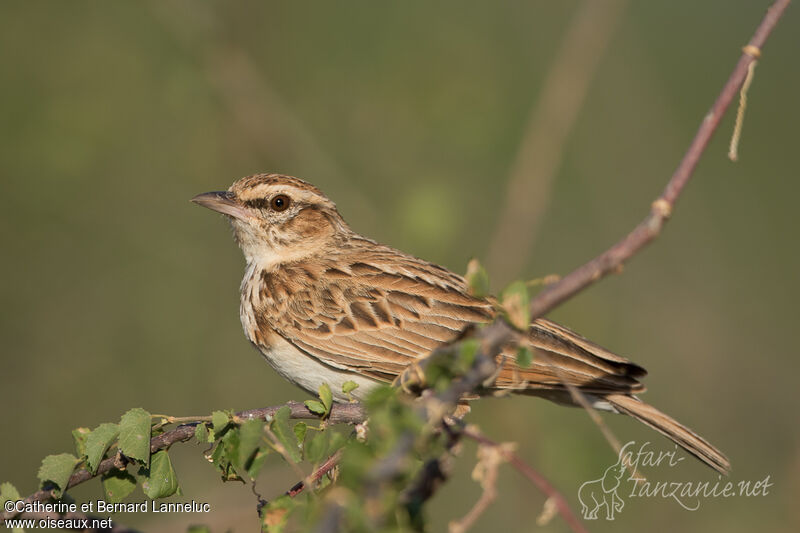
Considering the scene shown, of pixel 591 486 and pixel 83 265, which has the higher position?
pixel 83 265

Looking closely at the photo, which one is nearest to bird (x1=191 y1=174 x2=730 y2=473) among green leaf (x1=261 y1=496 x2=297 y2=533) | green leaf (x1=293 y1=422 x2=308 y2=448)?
green leaf (x1=293 y1=422 x2=308 y2=448)

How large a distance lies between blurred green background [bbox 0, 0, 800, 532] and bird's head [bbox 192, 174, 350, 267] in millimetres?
866

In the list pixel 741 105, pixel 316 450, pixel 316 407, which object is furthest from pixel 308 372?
pixel 741 105

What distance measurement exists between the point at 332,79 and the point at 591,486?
5.17m

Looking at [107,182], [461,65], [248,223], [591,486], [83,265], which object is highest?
[461,65]

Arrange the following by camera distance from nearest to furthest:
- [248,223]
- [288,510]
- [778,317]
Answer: [288,510] < [248,223] < [778,317]

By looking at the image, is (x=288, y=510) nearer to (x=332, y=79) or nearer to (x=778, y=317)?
(x=332, y=79)

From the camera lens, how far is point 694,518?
8.61 m

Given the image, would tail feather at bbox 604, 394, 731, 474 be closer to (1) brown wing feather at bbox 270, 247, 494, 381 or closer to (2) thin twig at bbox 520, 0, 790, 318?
(1) brown wing feather at bbox 270, 247, 494, 381

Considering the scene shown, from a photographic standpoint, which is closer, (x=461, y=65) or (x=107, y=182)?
(x=461, y=65)

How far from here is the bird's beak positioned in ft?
20.8

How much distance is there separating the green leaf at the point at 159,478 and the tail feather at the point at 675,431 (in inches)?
111

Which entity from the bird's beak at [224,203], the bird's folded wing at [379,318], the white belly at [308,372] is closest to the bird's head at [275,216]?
the bird's beak at [224,203]

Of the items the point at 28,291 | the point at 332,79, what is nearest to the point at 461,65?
the point at 332,79
